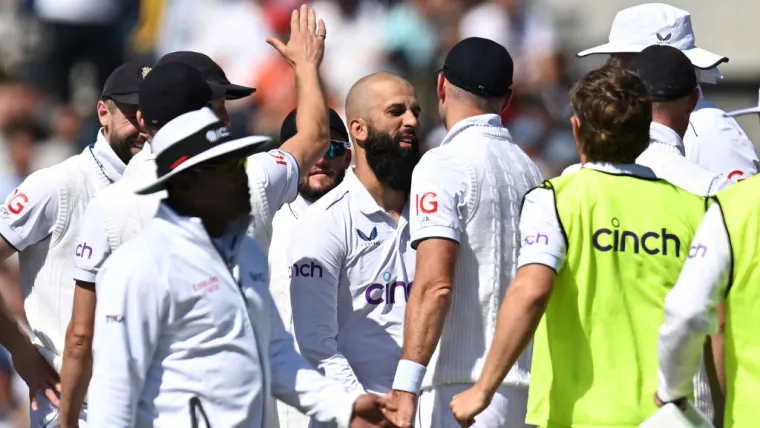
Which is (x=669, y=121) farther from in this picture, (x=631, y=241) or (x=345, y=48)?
(x=345, y=48)

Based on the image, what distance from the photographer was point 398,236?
228 inches

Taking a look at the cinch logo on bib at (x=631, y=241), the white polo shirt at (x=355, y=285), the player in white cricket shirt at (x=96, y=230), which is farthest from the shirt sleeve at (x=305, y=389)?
the white polo shirt at (x=355, y=285)

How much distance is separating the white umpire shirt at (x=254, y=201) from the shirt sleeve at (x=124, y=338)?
0.97m

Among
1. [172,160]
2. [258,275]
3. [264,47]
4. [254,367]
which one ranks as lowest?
[254,367]

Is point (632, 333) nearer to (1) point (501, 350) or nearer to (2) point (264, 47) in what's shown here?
(1) point (501, 350)

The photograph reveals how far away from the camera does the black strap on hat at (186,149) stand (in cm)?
414

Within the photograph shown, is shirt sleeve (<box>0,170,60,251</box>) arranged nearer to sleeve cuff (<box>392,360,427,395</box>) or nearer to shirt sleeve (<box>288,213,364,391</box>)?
shirt sleeve (<box>288,213,364,391</box>)

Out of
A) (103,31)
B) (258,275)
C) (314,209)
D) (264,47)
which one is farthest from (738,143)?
(103,31)

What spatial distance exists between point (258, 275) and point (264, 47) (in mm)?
8921

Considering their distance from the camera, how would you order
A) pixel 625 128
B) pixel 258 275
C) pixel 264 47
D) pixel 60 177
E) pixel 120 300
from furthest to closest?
pixel 264 47, pixel 60 177, pixel 625 128, pixel 258 275, pixel 120 300

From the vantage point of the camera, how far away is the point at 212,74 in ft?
17.9

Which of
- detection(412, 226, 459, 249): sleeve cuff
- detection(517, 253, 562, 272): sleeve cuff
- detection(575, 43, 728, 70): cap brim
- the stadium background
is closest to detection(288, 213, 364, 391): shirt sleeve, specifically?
detection(412, 226, 459, 249): sleeve cuff

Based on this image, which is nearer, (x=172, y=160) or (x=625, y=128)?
(x=172, y=160)

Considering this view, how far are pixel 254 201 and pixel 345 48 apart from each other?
7884 millimetres
